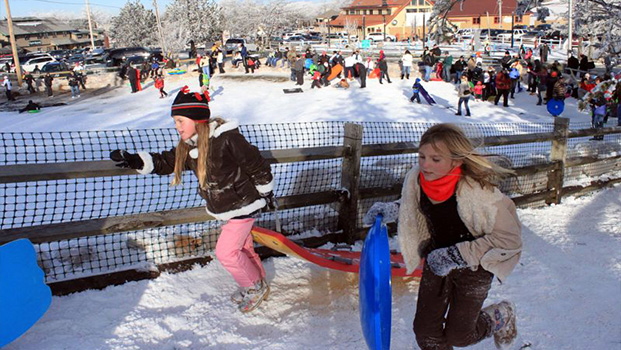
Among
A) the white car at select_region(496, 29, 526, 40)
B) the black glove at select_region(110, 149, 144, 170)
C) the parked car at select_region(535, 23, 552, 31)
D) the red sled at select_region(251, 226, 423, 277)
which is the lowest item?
the red sled at select_region(251, 226, 423, 277)

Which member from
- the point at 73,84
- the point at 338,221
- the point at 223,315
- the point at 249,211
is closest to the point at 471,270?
the point at 249,211

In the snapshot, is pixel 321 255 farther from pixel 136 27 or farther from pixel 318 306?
pixel 136 27

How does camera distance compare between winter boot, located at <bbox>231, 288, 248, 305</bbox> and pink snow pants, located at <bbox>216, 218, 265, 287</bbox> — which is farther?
winter boot, located at <bbox>231, 288, 248, 305</bbox>


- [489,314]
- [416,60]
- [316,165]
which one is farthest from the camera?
[416,60]

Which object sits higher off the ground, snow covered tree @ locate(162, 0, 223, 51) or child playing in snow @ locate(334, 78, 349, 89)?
snow covered tree @ locate(162, 0, 223, 51)

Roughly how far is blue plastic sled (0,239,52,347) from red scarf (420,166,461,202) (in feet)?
9.38

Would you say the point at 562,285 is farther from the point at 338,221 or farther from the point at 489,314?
the point at 338,221

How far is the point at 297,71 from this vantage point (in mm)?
27359

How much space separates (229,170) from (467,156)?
5.81 ft

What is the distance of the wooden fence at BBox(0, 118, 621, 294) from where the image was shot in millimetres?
3770

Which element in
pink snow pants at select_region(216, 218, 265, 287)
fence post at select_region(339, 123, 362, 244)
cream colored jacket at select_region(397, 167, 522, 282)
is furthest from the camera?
fence post at select_region(339, 123, 362, 244)

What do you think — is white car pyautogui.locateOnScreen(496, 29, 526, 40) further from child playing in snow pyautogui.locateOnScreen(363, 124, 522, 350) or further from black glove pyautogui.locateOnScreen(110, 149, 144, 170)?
black glove pyautogui.locateOnScreen(110, 149, 144, 170)

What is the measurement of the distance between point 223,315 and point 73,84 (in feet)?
98.7

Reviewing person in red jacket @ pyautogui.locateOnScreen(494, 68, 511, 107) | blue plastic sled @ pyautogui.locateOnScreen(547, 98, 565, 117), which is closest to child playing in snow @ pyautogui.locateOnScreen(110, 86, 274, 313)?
blue plastic sled @ pyautogui.locateOnScreen(547, 98, 565, 117)
